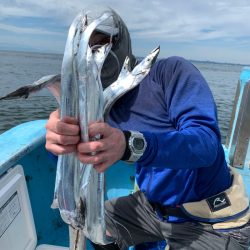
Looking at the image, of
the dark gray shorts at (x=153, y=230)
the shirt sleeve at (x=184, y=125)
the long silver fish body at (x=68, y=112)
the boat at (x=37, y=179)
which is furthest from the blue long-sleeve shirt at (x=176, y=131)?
the boat at (x=37, y=179)

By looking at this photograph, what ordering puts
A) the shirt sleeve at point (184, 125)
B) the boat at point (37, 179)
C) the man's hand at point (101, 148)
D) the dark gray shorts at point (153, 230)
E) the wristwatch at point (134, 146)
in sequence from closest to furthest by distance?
1. the man's hand at point (101, 148)
2. the wristwatch at point (134, 146)
3. the shirt sleeve at point (184, 125)
4. the dark gray shorts at point (153, 230)
5. the boat at point (37, 179)

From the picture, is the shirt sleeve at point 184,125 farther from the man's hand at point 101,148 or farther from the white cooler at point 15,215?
the white cooler at point 15,215

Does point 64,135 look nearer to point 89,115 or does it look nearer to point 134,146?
point 89,115

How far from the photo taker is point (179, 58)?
77.0 inches

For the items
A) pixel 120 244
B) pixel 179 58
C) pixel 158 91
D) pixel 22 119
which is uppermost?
pixel 179 58

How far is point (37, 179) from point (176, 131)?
160 centimetres

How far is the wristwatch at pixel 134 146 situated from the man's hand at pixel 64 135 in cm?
20

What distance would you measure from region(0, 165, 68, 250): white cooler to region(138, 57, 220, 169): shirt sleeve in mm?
1079

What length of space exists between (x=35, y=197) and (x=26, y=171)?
Answer: 0.24 m

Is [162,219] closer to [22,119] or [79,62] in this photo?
[79,62]

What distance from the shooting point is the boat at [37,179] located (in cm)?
220

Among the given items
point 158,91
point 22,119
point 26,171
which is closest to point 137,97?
point 158,91

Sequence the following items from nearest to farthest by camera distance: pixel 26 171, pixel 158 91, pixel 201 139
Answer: pixel 201 139 < pixel 158 91 < pixel 26 171

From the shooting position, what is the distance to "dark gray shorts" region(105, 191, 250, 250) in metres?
2.02
